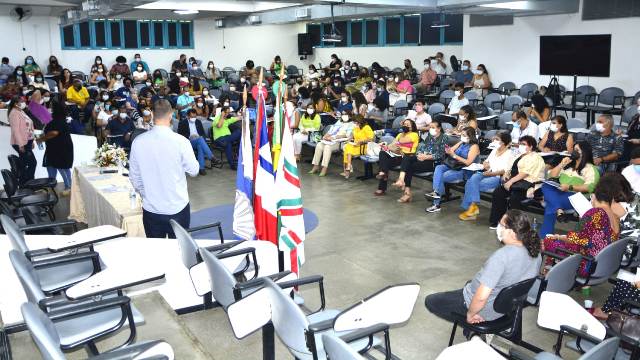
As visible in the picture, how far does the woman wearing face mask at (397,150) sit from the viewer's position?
30.0ft

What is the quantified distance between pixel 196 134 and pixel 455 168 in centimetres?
516

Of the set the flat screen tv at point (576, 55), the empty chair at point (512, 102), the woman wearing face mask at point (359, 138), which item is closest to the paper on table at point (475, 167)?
the woman wearing face mask at point (359, 138)

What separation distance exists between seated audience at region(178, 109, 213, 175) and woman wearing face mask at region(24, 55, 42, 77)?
33.3 feet

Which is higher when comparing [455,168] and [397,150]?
[397,150]

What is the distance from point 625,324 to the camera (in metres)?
3.75

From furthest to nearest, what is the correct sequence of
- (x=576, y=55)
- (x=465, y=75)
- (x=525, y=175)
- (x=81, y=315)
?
(x=465, y=75) < (x=576, y=55) < (x=525, y=175) < (x=81, y=315)

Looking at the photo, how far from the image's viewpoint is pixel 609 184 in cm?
502

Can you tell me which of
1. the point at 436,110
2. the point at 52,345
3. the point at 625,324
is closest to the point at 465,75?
the point at 436,110

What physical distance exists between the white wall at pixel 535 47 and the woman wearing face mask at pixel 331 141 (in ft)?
22.1

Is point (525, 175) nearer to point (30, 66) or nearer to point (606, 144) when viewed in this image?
point (606, 144)

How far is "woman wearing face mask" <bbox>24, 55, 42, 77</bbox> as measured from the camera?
63.2ft

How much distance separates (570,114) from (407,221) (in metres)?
8.11

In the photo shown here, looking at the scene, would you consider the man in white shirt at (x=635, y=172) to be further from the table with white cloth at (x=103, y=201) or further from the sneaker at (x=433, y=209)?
the table with white cloth at (x=103, y=201)

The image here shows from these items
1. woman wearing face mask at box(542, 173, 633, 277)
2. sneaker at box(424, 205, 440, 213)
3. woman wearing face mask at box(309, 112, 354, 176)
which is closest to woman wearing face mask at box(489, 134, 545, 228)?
sneaker at box(424, 205, 440, 213)
